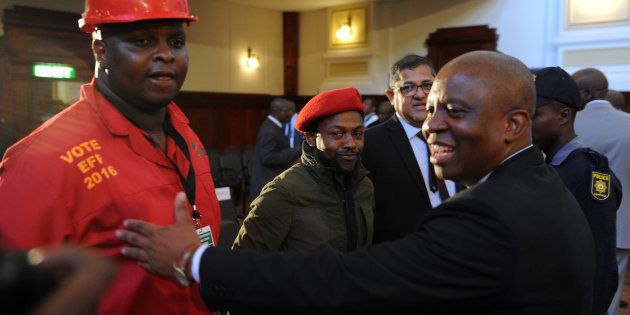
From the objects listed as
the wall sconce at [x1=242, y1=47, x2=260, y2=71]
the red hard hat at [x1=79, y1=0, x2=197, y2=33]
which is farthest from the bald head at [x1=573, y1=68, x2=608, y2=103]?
the wall sconce at [x1=242, y1=47, x2=260, y2=71]

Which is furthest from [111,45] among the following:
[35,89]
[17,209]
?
[35,89]

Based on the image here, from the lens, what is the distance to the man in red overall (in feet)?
4.21

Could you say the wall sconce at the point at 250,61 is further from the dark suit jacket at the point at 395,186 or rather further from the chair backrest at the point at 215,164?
the dark suit jacket at the point at 395,186

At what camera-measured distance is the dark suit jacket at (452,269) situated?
1.19 metres

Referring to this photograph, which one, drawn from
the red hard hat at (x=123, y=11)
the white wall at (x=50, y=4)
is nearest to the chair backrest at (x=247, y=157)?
the white wall at (x=50, y=4)

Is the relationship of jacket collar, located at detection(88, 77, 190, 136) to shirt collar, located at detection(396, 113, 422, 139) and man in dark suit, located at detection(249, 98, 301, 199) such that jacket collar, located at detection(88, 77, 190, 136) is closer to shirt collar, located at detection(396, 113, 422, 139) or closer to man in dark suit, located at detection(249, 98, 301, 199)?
shirt collar, located at detection(396, 113, 422, 139)

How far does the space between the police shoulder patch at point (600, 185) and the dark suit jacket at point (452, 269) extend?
3.44ft

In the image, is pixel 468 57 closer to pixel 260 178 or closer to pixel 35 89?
pixel 260 178

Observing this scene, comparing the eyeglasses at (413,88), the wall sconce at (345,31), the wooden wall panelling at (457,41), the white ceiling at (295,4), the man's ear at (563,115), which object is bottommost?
the man's ear at (563,115)

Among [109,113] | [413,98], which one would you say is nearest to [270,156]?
[413,98]

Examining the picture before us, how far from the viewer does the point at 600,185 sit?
227 cm

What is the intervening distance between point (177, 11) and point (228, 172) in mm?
6627

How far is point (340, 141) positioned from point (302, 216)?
1.24 feet

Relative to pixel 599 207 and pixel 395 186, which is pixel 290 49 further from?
pixel 599 207
